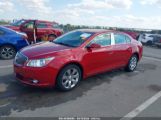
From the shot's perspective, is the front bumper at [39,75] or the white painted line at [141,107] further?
the front bumper at [39,75]

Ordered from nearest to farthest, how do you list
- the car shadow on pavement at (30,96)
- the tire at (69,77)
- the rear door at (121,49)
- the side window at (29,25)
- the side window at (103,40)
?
the car shadow on pavement at (30,96) < the tire at (69,77) < the side window at (103,40) < the rear door at (121,49) < the side window at (29,25)

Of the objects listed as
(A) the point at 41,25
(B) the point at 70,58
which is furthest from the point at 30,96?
(A) the point at 41,25

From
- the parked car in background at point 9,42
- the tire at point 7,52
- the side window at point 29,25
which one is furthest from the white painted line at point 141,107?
the side window at point 29,25

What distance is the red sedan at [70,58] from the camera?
4.91 meters

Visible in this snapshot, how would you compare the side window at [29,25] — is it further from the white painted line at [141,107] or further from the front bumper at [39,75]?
the white painted line at [141,107]

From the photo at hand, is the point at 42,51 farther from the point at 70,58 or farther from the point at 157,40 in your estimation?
the point at 157,40

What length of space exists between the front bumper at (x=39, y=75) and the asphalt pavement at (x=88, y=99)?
1.03 ft

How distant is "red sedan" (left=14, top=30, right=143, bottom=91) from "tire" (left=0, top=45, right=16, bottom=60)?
344 centimetres

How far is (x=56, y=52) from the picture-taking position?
16.8ft

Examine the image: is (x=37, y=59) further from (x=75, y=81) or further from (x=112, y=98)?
(x=112, y=98)

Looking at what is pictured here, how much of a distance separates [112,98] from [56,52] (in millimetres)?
1789

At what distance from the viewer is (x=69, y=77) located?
5363 mm

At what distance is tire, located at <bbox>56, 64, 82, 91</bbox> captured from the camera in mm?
5152

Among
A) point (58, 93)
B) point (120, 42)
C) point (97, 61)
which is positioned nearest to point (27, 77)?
point (58, 93)
